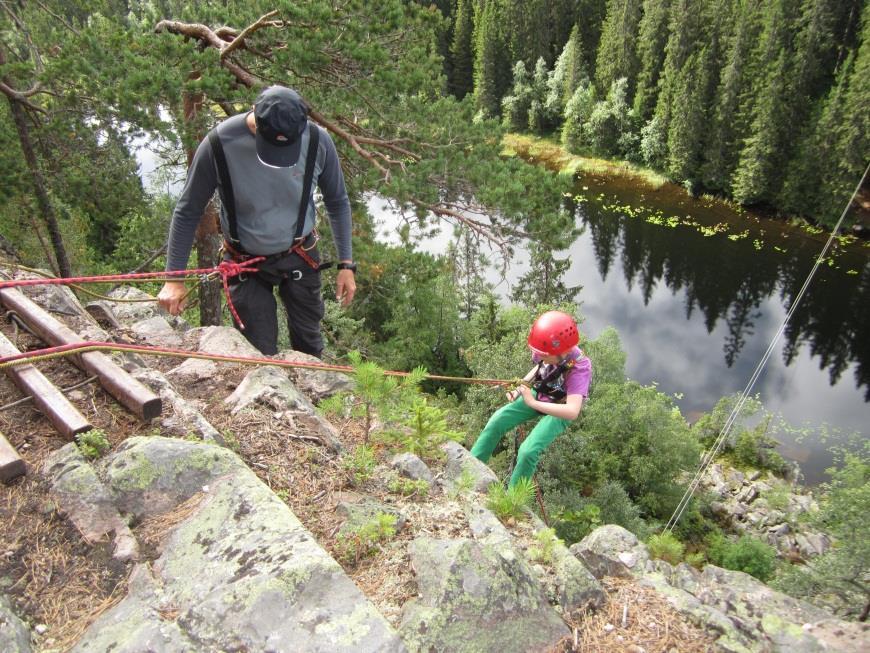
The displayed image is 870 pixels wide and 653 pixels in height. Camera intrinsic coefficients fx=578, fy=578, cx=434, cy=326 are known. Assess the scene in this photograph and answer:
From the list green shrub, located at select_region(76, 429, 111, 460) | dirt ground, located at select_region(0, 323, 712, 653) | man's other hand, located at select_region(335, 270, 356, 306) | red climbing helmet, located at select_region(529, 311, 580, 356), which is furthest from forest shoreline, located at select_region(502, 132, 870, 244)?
green shrub, located at select_region(76, 429, 111, 460)

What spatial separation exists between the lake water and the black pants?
1427 cm

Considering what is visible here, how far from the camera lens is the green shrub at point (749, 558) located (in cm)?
1250

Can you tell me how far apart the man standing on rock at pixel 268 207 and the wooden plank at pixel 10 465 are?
124 cm

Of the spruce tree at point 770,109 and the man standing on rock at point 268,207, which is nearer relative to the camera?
the man standing on rock at point 268,207

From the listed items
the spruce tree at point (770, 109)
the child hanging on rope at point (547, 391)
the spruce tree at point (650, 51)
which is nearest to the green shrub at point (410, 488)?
the child hanging on rope at point (547, 391)

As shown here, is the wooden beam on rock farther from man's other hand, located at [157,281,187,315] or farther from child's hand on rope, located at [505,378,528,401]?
child's hand on rope, located at [505,378,528,401]

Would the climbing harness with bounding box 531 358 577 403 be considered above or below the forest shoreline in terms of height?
above

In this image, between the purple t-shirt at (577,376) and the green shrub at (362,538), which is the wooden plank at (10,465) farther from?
the purple t-shirt at (577,376)

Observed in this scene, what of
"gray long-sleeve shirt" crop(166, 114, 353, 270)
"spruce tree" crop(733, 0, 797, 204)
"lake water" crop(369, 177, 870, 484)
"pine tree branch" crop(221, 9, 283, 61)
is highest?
"pine tree branch" crop(221, 9, 283, 61)

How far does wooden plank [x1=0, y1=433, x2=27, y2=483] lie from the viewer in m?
2.47

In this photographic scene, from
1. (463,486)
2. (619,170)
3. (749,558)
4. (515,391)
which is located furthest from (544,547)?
(619,170)

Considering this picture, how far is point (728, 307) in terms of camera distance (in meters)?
26.8

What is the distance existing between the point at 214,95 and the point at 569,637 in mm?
6424

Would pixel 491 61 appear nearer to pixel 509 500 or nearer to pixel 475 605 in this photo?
pixel 509 500
